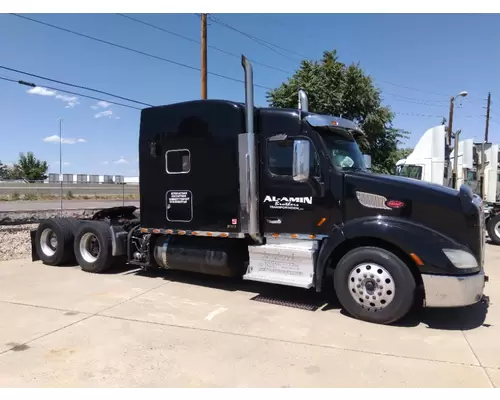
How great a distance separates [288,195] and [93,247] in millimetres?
4340

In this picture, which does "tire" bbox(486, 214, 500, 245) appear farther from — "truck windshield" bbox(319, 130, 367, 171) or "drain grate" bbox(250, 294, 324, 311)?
"drain grate" bbox(250, 294, 324, 311)

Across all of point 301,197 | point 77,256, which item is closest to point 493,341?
point 301,197

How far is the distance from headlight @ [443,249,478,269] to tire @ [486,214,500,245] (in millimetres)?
8554

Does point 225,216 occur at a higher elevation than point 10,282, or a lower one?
higher

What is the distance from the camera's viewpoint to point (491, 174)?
13398mm

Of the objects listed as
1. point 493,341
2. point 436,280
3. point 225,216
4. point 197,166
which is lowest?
point 493,341

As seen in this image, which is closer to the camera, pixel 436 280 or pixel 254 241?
pixel 436 280

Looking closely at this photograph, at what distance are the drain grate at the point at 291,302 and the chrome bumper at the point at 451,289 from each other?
154 cm

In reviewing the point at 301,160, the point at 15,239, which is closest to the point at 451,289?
the point at 301,160

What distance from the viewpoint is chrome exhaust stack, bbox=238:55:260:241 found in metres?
6.05

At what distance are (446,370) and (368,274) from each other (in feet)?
4.89

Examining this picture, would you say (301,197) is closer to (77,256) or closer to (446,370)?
(446,370)

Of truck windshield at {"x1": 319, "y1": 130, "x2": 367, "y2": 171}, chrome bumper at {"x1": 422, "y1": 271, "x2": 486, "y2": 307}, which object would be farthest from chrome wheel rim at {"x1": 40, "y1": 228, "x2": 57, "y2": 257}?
chrome bumper at {"x1": 422, "y1": 271, "x2": 486, "y2": 307}
